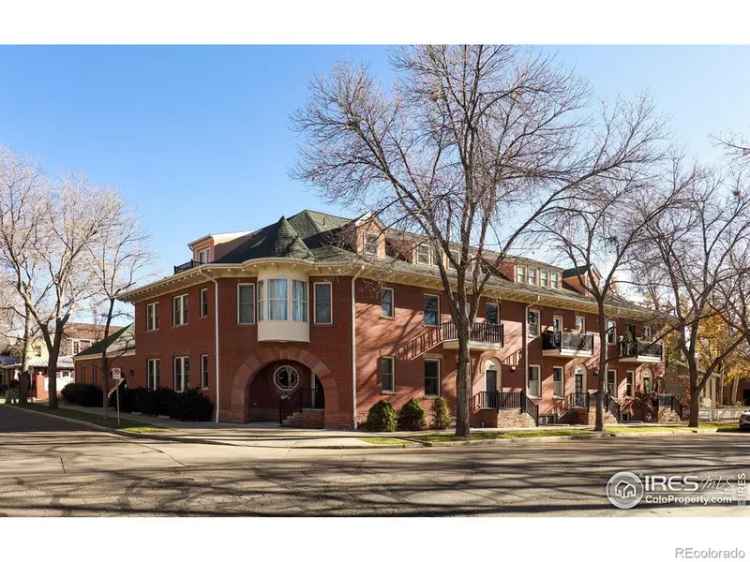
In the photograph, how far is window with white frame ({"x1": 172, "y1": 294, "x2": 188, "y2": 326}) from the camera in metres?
32.0

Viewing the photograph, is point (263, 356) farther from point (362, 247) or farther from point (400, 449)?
point (400, 449)

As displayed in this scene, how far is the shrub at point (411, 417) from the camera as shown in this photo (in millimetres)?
27281

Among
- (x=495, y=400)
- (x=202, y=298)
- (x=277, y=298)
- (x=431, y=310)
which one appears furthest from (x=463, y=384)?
(x=202, y=298)

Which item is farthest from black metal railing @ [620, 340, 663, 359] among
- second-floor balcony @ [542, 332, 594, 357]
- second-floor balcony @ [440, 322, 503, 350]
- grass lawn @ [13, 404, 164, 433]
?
grass lawn @ [13, 404, 164, 433]

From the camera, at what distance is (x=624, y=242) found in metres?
31.5

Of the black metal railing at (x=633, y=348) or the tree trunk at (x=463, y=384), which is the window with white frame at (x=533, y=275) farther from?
the tree trunk at (x=463, y=384)

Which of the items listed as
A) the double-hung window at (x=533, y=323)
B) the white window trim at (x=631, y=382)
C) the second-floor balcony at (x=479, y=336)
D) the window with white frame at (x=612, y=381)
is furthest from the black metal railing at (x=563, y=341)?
the white window trim at (x=631, y=382)

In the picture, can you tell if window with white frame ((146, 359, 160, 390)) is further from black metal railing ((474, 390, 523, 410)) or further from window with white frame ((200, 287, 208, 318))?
A: black metal railing ((474, 390, 523, 410))

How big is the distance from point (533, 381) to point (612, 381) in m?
8.69

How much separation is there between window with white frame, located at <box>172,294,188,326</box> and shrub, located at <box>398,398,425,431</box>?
37.6ft

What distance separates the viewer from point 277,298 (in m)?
27.2

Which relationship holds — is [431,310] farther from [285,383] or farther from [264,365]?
[264,365]

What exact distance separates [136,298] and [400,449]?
21570 mm

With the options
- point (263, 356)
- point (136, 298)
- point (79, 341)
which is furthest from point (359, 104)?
point (79, 341)
